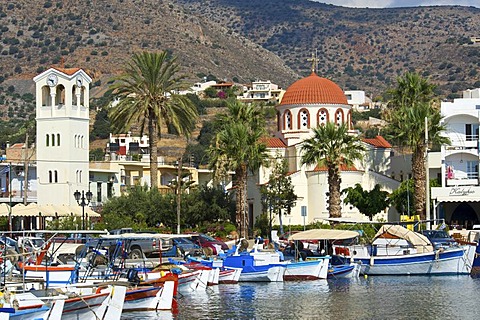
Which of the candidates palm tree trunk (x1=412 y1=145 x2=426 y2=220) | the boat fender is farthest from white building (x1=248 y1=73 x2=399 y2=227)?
the boat fender

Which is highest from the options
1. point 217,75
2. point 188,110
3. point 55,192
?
point 217,75

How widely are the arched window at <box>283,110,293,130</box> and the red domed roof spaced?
2.78ft

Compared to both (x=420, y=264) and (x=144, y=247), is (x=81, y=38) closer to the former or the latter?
(x=144, y=247)

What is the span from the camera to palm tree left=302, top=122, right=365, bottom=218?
68.2 meters

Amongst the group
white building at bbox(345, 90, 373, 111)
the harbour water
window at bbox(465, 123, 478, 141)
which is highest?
white building at bbox(345, 90, 373, 111)

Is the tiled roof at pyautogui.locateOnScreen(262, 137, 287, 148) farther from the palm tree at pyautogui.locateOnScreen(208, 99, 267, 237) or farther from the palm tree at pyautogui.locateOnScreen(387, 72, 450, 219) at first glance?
the palm tree at pyautogui.locateOnScreen(387, 72, 450, 219)

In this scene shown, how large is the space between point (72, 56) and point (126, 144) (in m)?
72.9

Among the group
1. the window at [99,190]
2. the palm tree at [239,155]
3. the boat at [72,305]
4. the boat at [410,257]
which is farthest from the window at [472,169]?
the boat at [72,305]

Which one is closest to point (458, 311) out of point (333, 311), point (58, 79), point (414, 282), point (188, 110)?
point (333, 311)

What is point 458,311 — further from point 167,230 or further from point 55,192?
point 55,192

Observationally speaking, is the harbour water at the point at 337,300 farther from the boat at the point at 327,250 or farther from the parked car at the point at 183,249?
the parked car at the point at 183,249

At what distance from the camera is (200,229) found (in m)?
72.1

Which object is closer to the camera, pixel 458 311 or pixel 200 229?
pixel 458 311

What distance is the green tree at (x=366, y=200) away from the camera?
74625 mm
